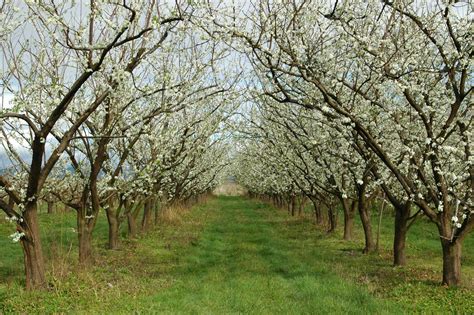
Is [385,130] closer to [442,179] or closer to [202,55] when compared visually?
[442,179]

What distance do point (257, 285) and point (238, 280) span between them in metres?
0.66

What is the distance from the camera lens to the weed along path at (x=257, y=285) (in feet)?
30.8

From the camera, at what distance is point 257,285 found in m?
11.3

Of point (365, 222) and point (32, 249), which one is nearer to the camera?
point (32, 249)

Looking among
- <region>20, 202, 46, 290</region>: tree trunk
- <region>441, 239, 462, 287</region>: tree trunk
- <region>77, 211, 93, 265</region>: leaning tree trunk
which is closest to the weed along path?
<region>441, 239, 462, 287</region>: tree trunk

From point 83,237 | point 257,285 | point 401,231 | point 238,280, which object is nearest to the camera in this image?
point 257,285

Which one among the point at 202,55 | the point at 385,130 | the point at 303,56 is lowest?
the point at 385,130

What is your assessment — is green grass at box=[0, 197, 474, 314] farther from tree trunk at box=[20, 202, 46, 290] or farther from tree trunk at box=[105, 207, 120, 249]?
tree trunk at box=[105, 207, 120, 249]

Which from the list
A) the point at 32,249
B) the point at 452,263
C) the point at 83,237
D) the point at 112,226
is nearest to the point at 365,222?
the point at 452,263

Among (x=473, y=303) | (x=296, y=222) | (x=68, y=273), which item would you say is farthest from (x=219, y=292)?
(x=296, y=222)

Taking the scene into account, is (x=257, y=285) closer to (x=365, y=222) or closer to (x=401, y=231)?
(x=401, y=231)

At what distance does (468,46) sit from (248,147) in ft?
98.1

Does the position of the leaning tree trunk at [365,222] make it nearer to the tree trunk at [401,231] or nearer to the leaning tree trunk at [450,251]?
the tree trunk at [401,231]

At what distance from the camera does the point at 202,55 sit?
13820 mm
